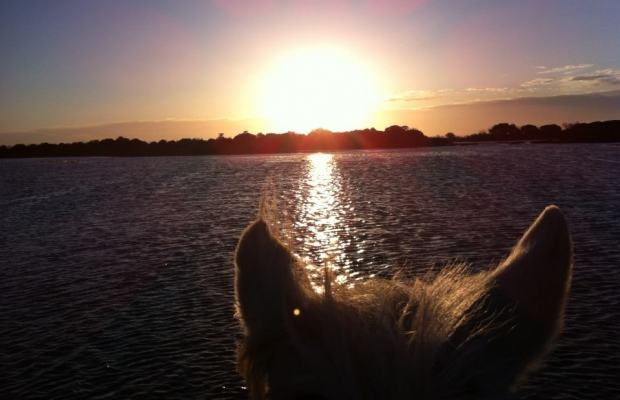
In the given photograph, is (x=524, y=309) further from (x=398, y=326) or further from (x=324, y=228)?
(x=324, y=228)

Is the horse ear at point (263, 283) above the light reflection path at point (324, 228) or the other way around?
above

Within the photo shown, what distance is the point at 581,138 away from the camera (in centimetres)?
15375

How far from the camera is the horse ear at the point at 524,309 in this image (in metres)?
1.88

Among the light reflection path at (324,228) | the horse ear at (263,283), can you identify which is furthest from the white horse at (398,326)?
the light reflection path at (324,228)

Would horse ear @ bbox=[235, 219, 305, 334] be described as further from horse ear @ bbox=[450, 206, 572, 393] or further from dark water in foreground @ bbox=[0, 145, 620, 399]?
horse ear @ bbox=[450, 206, 572, 393]

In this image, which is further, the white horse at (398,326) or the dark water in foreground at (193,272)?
the dark water in foreground at (193,272)

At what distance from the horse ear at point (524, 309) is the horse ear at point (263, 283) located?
0.68 meters

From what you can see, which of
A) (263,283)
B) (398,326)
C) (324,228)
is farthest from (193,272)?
(398,326)

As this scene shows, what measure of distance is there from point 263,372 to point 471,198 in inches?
1132

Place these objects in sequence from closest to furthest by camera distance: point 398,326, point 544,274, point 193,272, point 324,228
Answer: point 398,326
point 544,274
point 193,272
point 324,228

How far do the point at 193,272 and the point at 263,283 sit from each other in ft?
41.4

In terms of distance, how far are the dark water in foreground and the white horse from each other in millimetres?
276

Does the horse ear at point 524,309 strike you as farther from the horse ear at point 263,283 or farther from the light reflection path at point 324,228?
the light reflection path at point 324,228

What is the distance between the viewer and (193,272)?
1417 cm
